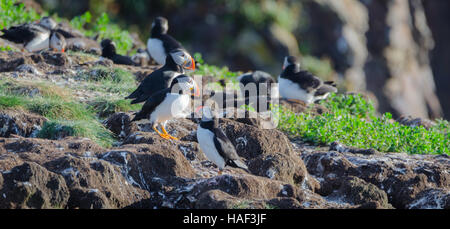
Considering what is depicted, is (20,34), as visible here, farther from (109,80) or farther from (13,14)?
(109,80)

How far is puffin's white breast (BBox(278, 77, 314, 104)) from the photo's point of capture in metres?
10.3

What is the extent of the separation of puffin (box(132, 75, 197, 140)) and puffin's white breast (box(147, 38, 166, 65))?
374cm

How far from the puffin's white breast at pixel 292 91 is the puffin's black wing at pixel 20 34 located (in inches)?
179

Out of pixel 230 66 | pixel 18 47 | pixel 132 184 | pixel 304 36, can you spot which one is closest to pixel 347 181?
pixel 132 184

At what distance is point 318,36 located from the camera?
2244 centimetres

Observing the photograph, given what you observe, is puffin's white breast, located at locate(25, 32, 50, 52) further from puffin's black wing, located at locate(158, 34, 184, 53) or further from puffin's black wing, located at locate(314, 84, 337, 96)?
puffin's black wing, located at locate(314, 84, 337, 96)

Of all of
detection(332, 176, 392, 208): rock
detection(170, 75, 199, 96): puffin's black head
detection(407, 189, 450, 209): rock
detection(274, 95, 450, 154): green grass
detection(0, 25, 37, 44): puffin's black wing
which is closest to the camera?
detection(407, 189, 450, 209): rock

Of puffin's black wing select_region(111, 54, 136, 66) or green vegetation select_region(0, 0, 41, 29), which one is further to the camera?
green vegetation select_region(0, 0, 41, 29)

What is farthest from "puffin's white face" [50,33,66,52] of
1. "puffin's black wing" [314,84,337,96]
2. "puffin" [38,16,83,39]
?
"puffin's black wing" [314,84,337,96]

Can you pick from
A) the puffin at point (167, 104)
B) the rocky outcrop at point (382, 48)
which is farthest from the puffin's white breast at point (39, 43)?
the rocky outcrop at point (382, 48)

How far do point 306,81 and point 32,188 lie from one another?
6.31 meters

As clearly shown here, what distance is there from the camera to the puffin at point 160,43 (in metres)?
10.9

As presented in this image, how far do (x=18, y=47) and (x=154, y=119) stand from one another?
19.3ft

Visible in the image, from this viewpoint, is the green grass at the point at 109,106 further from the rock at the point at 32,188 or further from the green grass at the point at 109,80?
the rock at the point at 32,188
